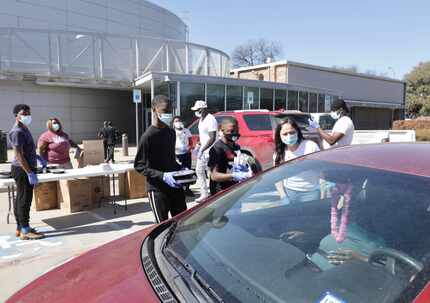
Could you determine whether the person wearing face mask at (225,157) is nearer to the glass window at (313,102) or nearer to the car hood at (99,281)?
the car hood at (99,281)

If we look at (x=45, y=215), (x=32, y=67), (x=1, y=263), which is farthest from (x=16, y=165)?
(x=32, y=67)

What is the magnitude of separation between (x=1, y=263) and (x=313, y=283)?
4.04 metres

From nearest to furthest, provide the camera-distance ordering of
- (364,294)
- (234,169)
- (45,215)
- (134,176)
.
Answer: (364,294)
(234,169)
(45,215)
(134,176)

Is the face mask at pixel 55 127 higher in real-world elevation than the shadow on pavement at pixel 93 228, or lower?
higher

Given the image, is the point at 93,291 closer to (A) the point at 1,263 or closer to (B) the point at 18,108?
(A) the point at 1,263

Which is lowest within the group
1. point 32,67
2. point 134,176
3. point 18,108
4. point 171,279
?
point 134,176

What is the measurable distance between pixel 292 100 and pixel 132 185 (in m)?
18.0

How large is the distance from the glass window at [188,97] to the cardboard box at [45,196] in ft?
33.9

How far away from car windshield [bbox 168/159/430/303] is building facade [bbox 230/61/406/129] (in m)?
21.9

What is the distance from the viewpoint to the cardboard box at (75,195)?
6379mm

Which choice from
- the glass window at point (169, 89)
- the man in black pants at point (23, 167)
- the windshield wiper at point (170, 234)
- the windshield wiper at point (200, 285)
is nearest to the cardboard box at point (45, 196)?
the man in black pants at point (23, 167)

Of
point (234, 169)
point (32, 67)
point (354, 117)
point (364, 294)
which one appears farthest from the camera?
point (354, 117)

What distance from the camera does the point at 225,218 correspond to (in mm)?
2219

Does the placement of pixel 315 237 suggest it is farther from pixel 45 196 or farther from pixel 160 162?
pixel 45 196
